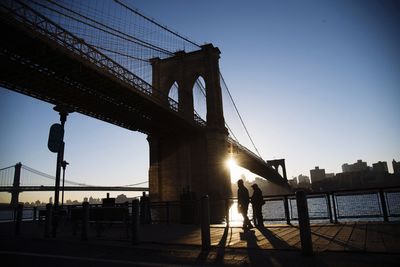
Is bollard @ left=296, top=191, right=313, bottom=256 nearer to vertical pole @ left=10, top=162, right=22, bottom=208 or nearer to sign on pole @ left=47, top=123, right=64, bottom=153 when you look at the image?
sign on pole @ left=47, top=123, right=64, bottom=153

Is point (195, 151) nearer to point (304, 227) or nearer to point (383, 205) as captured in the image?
point (383, 205)

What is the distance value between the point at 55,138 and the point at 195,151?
22.6 meters

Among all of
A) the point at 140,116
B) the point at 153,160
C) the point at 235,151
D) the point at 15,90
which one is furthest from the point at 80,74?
the point at 235,151

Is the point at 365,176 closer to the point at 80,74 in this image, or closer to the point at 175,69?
the point at 175,69

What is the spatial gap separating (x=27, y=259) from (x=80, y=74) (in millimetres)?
15909

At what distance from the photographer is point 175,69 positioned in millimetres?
36875

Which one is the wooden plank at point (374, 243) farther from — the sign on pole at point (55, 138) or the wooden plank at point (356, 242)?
the sign on pole at point (55, 138)

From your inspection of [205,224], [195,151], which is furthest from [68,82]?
[205,224]

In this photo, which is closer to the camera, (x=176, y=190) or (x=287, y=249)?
(x=287, y=249)

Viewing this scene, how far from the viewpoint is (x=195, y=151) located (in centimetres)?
3136

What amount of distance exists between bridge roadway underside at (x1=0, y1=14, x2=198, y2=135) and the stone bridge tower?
13.2ft

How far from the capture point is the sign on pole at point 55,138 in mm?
9008

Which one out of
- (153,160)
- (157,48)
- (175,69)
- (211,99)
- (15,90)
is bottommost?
(153,160)

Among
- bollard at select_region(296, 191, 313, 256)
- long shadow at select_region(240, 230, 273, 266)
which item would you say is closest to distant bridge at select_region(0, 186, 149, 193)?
long shadow at select_region(240, 230, 273, 266)
